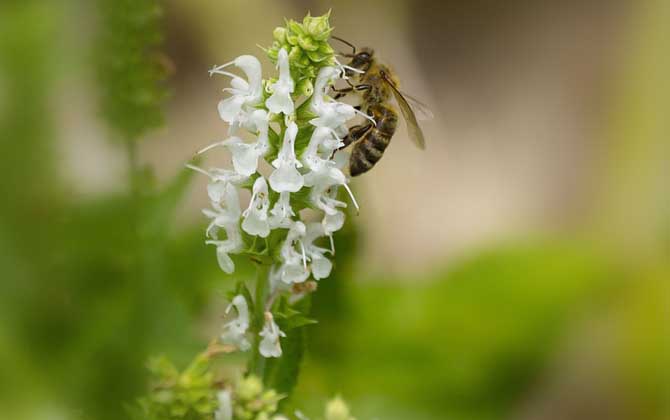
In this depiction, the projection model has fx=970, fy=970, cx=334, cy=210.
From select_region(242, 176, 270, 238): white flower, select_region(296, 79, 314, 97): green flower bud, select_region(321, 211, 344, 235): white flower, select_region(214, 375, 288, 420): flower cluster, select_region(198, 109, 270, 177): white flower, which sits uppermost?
select_region(296, 79, 314, 97): green flower bud

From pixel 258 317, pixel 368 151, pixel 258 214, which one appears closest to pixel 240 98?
pixel 258 214

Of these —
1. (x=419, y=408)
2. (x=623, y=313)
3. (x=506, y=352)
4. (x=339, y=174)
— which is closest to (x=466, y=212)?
(x=623, y=313)

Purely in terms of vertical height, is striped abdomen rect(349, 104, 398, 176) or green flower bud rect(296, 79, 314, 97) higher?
green flower bud rect(296, 79, 314, 97)

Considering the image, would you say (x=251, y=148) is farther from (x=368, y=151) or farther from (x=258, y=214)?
(x=368, y=151)

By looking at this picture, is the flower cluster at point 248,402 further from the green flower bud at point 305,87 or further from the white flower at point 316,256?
the green flower bud at point 305,87

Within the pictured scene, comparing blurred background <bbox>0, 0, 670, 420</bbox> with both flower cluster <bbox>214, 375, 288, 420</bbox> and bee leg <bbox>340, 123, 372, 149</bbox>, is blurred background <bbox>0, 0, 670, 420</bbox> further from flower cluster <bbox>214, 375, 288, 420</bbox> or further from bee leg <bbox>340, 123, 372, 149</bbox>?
flower cluster <bbox>214, 375, 288, 420</bbox>

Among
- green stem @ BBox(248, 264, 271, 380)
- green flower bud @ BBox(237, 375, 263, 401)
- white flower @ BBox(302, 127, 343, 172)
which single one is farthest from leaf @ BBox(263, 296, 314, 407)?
white flower @ BBox(302, 127, 343, 172)

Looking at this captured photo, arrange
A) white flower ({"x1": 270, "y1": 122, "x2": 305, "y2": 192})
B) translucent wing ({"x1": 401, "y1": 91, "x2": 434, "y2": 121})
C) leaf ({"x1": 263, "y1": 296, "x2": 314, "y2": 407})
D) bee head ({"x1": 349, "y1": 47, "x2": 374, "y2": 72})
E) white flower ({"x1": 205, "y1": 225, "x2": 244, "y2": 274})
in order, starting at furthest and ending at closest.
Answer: translucent wing ({"x1": 401, "y1": 91, "x2": 434, "y2": 121}) → bee head ({"x1": 349, "y1": 47, "x2": 374, "y2": 72}) → leaf ({"x1": 263, "y1": 296, "x2": 314, "y2": 407}) → white flower ({"x1": 205, "y1": 225, "x2": 244, "y2": 274}) → white flower ({"x1": 270, "y1": 122, "x2": 305, "y2": 192})
